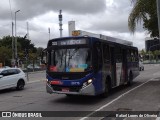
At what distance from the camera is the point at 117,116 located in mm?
9961

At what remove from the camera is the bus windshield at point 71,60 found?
42.0ft

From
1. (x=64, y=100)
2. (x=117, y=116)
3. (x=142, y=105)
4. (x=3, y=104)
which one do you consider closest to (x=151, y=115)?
(x=117, y=116)

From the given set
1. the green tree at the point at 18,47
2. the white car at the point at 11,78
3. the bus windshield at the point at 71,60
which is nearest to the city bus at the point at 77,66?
the bus windshield at the point at 71,60

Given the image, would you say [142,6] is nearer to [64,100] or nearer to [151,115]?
[64,100]

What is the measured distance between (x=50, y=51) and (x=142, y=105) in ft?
14.9

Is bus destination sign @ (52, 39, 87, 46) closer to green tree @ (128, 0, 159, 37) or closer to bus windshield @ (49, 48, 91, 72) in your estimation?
bus windshield @ (49, 48, 91, 72)

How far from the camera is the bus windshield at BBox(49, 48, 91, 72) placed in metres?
12.8

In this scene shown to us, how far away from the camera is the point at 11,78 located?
1862 centimetres

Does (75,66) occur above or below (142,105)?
above

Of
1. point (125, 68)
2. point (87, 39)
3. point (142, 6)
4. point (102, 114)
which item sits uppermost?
point (142, 6)

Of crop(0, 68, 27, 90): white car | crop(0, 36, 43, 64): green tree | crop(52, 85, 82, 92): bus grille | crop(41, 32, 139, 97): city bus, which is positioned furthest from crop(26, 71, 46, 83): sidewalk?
crop(0, 36, 43, 64): green tree

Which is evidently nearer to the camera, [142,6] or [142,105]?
[142,105]

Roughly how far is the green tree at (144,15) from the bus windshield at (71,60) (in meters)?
8.37

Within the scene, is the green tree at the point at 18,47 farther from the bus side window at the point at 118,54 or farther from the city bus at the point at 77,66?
the city bus at the point at 77,66
